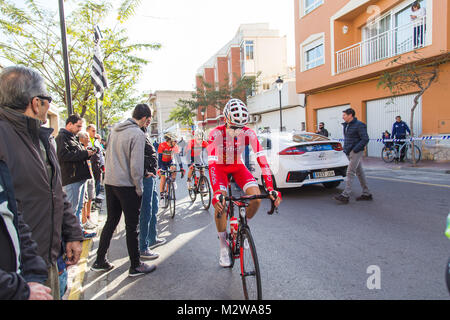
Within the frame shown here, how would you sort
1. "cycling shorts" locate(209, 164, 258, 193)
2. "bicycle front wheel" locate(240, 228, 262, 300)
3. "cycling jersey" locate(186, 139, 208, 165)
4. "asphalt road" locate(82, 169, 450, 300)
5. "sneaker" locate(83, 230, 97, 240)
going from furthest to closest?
"cycling jersey" locate(186, 139, 208, 165), "sneaker" locate(83, 230, 97, 240), "cycling shorts" locate(209, 164, 258, 193), "asphalt road" locate(82, 169, 450, 300), "bicycle front wheel" locate(240, 228, 262, 300)

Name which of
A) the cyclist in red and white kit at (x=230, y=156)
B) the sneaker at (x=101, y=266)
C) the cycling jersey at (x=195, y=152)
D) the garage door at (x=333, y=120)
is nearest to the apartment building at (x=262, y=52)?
the garage door at (x=333, y=120)

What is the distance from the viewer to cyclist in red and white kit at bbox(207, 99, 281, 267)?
3.35 m

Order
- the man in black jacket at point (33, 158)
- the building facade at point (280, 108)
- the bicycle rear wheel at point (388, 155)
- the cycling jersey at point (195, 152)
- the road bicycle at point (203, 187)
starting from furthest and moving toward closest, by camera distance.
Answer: the building facade at point (280, 108)
the bicycle rear wheel at point (388, 155)
the cycling jersey at point (195, 152)
the road bicycle at point (203, 187)
the man in black jacket at point (33, 158)

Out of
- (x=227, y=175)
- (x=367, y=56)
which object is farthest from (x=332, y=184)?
(x=367, y=56)

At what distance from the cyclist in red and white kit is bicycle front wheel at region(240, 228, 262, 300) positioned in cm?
49

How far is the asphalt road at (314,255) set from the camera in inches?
118

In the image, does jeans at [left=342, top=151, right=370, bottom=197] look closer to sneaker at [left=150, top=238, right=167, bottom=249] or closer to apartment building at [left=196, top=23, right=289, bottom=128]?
sneaker at [left=150, top=238, right=167, bottom=249]

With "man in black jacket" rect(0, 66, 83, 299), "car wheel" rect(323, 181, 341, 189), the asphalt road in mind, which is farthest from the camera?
"car wheel" rect(323, 181, 341, 189)

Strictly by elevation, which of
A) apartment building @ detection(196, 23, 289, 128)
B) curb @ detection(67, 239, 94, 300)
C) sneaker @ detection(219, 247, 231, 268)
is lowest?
curb @ detection(67, 239, 94, 300)

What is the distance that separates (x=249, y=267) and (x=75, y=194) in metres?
3.20

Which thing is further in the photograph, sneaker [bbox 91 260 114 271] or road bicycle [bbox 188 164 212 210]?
road bicycle [bbox 188 164 212 210]

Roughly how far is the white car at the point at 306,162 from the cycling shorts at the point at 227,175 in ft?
11.0

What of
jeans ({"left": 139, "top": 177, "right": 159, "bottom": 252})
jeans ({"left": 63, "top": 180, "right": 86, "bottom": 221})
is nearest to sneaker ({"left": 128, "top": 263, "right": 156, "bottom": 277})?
jeans ({"left": 139, "top": 177, "right": 159, "bottom": 252})

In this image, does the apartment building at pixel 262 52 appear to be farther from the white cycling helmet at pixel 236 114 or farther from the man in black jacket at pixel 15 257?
the man in black jacket at pixel 15 257
